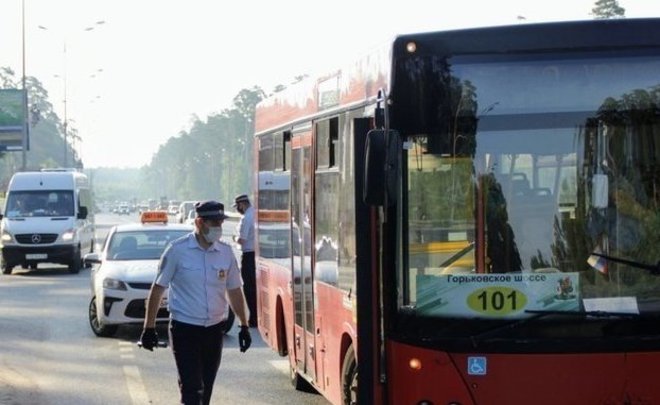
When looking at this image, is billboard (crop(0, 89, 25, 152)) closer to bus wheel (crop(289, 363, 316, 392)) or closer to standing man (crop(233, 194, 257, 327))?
standing man (crop(233, 194, 257, 327))

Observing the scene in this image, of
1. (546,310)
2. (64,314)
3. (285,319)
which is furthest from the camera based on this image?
(64,314)

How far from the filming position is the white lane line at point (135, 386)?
12309 mm

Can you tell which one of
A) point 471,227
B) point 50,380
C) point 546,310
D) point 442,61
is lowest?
point 50,380

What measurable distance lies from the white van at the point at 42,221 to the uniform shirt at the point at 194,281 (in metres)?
24.0

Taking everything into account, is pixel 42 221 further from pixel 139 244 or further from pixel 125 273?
pixel 125 273

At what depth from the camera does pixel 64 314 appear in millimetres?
21469

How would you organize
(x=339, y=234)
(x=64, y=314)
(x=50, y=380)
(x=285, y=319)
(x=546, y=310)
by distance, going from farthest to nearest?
(x=64, y=314) < (x=50, y=380) < (x=285, y=319) < (x=339, y=234) < (x=546, y=310)

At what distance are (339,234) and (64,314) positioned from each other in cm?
1328

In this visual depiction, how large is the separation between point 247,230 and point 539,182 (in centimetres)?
1147

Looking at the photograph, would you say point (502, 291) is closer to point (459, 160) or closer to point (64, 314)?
point (459, 160)

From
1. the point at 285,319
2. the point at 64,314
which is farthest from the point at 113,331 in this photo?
the point at 285,319

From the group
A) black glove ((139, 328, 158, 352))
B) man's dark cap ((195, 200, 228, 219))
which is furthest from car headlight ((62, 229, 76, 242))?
man's dark cap ((195, 200, 228, 219))

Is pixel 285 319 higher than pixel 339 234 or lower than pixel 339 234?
lower

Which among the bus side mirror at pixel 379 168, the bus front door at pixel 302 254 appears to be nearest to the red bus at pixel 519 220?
the bus side mirror at pixel 379 168
